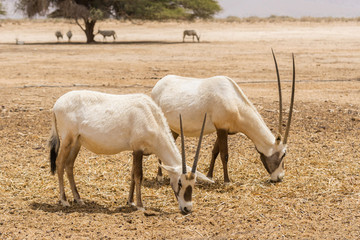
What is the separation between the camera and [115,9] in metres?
37.8

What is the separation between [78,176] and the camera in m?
7.18

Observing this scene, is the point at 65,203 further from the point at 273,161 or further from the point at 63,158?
the point at 273,161

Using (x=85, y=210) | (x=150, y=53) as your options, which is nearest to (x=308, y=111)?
(x=85, y=210)

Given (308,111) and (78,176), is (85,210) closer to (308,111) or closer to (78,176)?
(78,176)

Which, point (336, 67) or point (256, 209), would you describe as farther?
point (336, 67)

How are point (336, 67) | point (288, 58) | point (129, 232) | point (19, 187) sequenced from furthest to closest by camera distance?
point (288, 58), point (336, 67), point (19, 187), point (129, 232)

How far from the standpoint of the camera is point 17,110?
37.6 ft

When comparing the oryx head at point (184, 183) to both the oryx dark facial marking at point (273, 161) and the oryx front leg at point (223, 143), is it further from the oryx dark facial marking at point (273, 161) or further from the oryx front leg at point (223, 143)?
the oryx dark facial marking at point (273, 161)

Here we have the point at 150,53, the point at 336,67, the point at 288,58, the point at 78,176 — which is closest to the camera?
the point at 78,176

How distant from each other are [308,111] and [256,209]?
6.11 m

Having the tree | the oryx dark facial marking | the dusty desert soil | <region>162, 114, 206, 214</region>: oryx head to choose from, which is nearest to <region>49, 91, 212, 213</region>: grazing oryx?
<region>162, 114, 206, 214</region>: oryx head

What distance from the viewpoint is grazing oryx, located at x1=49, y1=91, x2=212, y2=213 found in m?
5.69

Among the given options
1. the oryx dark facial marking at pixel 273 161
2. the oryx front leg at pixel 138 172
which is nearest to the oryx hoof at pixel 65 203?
the oryx front leg at pixel 138 172

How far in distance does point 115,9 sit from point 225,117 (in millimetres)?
32550
